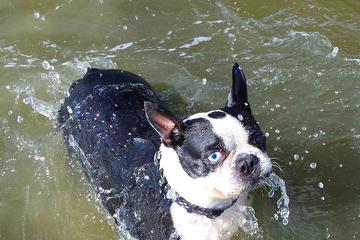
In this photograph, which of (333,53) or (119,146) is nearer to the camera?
(119,146)

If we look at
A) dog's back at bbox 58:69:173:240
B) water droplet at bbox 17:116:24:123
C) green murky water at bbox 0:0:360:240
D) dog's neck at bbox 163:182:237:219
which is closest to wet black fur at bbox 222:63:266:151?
dog's neck at bbox 163:182:237:219

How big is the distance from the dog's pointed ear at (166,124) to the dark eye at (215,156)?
0.33m

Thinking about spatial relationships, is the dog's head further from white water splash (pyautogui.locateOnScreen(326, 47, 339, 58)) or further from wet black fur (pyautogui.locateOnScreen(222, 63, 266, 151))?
white water splash (pyautogui.locateOnScreen(326, 47, 339, 58))

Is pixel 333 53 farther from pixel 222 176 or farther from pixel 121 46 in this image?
pixel 222 176

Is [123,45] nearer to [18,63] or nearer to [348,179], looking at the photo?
[18,63]

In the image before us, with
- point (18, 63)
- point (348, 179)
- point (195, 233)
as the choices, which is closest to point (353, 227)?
point (348, 179)

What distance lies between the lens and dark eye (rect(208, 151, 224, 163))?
4.55 meters

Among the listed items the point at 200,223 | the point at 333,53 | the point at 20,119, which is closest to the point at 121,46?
the point at 20,119

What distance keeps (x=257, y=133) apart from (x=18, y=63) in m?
4.53

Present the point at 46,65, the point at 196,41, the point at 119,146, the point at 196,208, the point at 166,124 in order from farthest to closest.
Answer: the point at 196,41, the point at 46,65, the point at 119,146, the point at 196,208, the point at 166,124

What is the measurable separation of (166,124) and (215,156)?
49 centimetres

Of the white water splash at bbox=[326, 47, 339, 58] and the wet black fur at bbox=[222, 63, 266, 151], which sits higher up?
the wet black fur at bbox=[222, 63, 266, 151]

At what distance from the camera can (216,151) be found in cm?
455

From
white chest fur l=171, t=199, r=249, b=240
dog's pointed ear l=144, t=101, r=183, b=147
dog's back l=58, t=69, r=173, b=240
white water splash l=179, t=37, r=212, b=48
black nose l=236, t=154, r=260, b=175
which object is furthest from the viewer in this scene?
white water splash l=179, t=37, r=212, b=48
